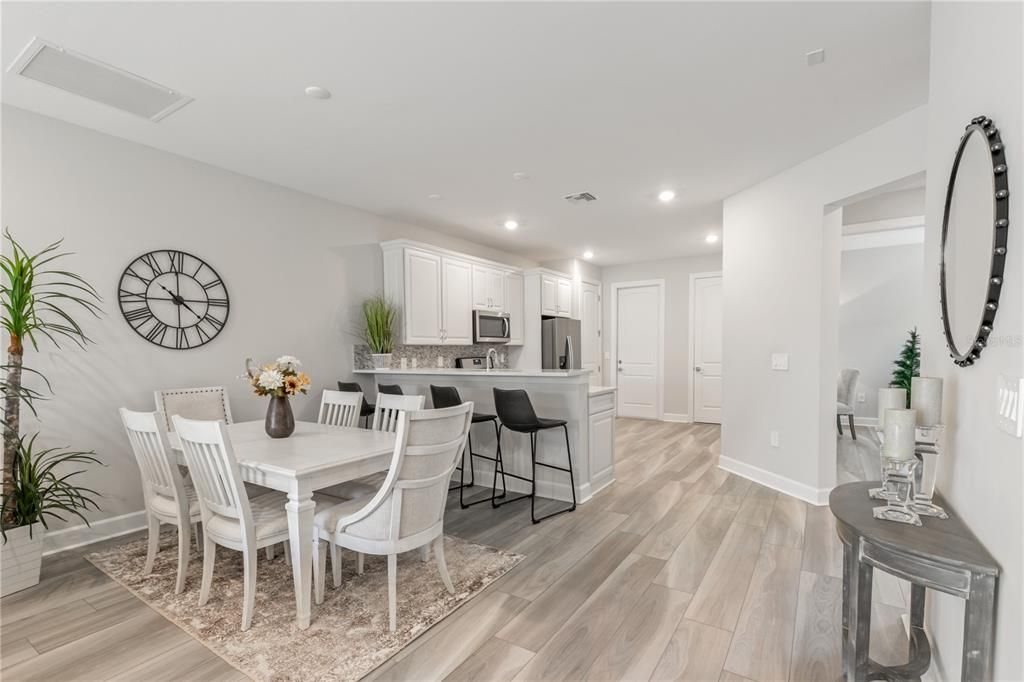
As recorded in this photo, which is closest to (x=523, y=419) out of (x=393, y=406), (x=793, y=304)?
(x=393, y=406)

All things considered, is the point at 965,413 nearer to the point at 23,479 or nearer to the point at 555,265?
the point at 23,479

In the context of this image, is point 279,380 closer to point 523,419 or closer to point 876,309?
point 523,419

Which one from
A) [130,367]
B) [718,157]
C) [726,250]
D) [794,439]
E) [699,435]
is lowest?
[699,435]

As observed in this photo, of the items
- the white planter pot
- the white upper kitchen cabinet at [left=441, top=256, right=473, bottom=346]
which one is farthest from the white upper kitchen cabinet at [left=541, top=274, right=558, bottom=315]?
the white planter pot

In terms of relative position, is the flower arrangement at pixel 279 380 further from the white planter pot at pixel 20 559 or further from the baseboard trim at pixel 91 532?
the baseboard trim at pixel 91 532

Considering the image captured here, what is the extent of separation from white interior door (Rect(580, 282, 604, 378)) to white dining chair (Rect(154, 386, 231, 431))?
5.14 meters

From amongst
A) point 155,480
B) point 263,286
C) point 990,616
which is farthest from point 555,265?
point 990,616

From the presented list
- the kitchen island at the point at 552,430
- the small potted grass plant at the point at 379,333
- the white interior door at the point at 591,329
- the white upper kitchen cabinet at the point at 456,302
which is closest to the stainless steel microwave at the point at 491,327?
the white upper kitchen cabinet at the point at 456,302

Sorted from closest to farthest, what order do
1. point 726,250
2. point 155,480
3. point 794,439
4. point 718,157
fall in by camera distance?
point 155,480, point 718,157, point 794,439, point 726,250

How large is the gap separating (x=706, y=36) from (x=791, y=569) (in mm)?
2720

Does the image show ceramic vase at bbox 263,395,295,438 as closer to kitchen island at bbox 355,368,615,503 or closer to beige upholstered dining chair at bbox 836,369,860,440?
kitchen island at bbox 355,368,615,503

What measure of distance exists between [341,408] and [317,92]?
198 cm

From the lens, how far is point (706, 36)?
211 cm

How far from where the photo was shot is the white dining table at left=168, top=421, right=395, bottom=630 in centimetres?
200
